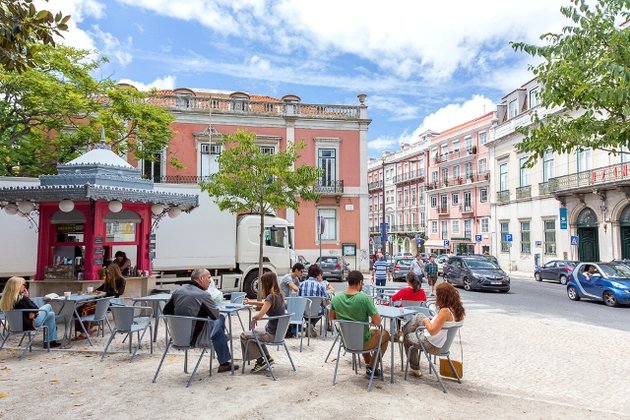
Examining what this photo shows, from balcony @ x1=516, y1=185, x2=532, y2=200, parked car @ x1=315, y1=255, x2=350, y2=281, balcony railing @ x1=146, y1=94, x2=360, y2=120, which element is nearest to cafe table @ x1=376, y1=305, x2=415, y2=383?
Result: parked car @ x1=315, y1=255, x2=350, y2=281

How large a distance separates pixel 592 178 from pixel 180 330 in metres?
28.4

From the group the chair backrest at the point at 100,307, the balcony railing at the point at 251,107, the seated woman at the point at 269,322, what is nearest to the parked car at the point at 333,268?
the balcony railing at the point at 251,107

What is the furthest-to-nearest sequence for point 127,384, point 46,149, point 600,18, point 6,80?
point 46,149, point 6,80, point 600,18, point 127,384


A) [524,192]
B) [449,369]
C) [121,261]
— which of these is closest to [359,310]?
[449,369]

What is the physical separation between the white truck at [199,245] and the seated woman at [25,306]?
5781 millimetres

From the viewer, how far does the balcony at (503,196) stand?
36844 millimetres

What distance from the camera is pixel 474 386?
604 cm

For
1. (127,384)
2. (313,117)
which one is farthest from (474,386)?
(313,117)

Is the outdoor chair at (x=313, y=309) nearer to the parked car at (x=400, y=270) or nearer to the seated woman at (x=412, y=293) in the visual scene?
the seated woman at (x=412, y=293)

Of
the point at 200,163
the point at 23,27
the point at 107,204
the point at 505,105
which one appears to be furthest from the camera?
the point at 505,105

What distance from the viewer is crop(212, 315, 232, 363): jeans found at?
6.43 meters

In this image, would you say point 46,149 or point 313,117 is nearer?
point 46,149

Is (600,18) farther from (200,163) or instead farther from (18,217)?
(200,163)

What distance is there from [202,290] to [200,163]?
2318 cm
